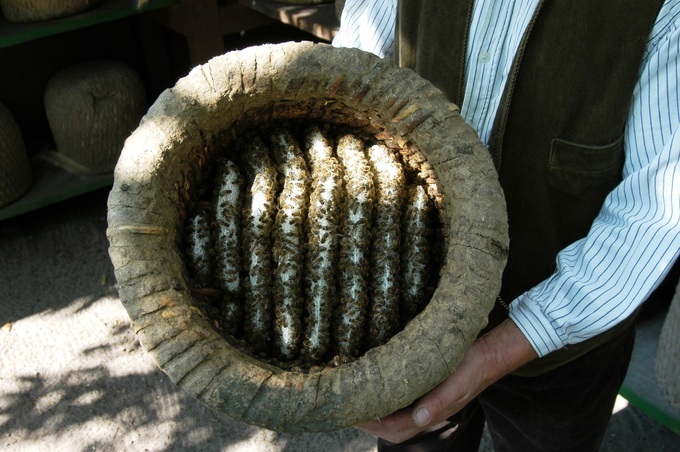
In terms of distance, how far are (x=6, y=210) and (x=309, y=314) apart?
250cm

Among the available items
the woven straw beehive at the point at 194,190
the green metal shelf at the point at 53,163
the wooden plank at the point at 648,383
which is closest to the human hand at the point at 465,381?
the woven straw beehive at the point at 194,190

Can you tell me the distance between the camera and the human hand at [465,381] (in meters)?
1.03

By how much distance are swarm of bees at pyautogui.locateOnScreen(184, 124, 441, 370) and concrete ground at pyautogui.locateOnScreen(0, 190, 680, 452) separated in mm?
1271

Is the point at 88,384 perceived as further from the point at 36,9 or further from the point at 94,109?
the point at 36,9

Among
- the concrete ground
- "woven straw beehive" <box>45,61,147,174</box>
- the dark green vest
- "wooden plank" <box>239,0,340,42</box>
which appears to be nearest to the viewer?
the dark green vest

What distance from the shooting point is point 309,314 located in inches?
41.9

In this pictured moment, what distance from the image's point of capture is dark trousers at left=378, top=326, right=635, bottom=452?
4.75 feet

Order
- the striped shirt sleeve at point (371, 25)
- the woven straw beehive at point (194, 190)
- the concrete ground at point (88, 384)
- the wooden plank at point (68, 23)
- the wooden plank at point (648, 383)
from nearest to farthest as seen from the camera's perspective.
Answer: the woven straw beehive at point (194, 190) → the striped shirt sleeve at point (371, 25) → the wooden plank at point (648, 383) → the concrete ground at point (88, 384) → the wooden plank at point (68, 23)

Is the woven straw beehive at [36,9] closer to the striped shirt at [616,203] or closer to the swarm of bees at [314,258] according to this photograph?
the swarm of bees at [314,258]

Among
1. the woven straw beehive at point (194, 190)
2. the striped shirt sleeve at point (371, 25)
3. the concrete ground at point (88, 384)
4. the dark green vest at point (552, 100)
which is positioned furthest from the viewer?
the concrete ground at point (88, 384)

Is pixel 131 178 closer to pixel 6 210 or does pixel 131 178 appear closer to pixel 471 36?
pixel 471 36

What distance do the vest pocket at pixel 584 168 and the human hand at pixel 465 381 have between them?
10.5 inches

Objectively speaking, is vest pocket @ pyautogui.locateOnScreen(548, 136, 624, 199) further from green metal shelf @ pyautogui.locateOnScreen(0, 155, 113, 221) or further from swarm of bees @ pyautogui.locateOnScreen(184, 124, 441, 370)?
green metal shelf @ pyautogui.locateOnScreen(0, 155, 113, 221)

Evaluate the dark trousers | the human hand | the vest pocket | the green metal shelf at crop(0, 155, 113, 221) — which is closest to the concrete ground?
the green metal shelf at crop(0, 155, 113, 221)
